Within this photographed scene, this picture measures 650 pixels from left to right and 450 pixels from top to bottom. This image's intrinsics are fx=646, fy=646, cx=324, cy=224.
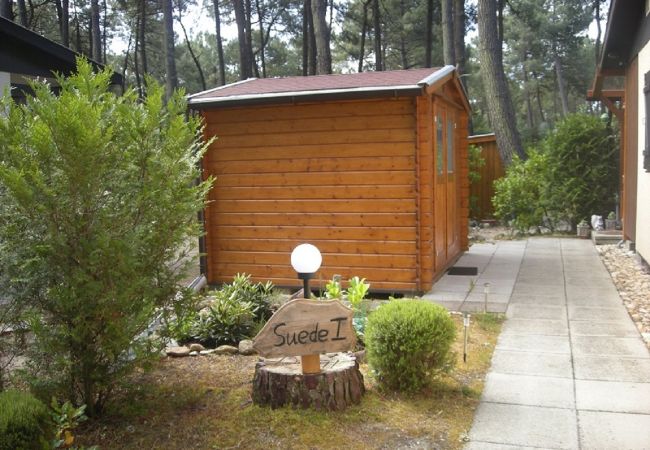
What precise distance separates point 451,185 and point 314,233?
2502mm

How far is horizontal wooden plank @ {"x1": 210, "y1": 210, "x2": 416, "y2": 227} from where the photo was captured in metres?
7.01

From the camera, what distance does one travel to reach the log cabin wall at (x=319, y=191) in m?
6.96

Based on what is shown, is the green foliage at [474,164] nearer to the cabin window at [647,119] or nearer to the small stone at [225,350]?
the cabin window at [647,119]

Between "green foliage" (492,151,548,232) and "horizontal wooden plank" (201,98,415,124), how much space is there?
6253 millimetres

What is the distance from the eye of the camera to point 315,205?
7359 millimetres

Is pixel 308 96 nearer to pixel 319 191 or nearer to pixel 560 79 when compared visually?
pixel 319 191

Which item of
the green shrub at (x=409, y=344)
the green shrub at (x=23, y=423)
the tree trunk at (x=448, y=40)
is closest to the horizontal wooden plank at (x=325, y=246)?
the green shrub at (x=409, y=344)

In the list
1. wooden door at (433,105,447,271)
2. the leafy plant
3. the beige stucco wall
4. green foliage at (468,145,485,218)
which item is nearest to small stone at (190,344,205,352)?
the leafy plant

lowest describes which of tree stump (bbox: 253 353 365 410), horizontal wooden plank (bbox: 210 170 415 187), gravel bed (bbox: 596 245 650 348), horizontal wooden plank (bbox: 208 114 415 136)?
gravel bed (bbox: 596 245 650 348)

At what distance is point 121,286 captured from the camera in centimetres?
334

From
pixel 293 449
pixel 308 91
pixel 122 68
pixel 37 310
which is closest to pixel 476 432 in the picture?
pixel 293 449

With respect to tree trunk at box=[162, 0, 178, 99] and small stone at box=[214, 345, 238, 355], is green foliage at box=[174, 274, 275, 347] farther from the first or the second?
tree trunk at box=[162, 0, 178, 99]

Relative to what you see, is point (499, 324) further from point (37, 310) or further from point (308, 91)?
point (37, 310)

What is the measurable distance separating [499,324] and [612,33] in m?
5.96
